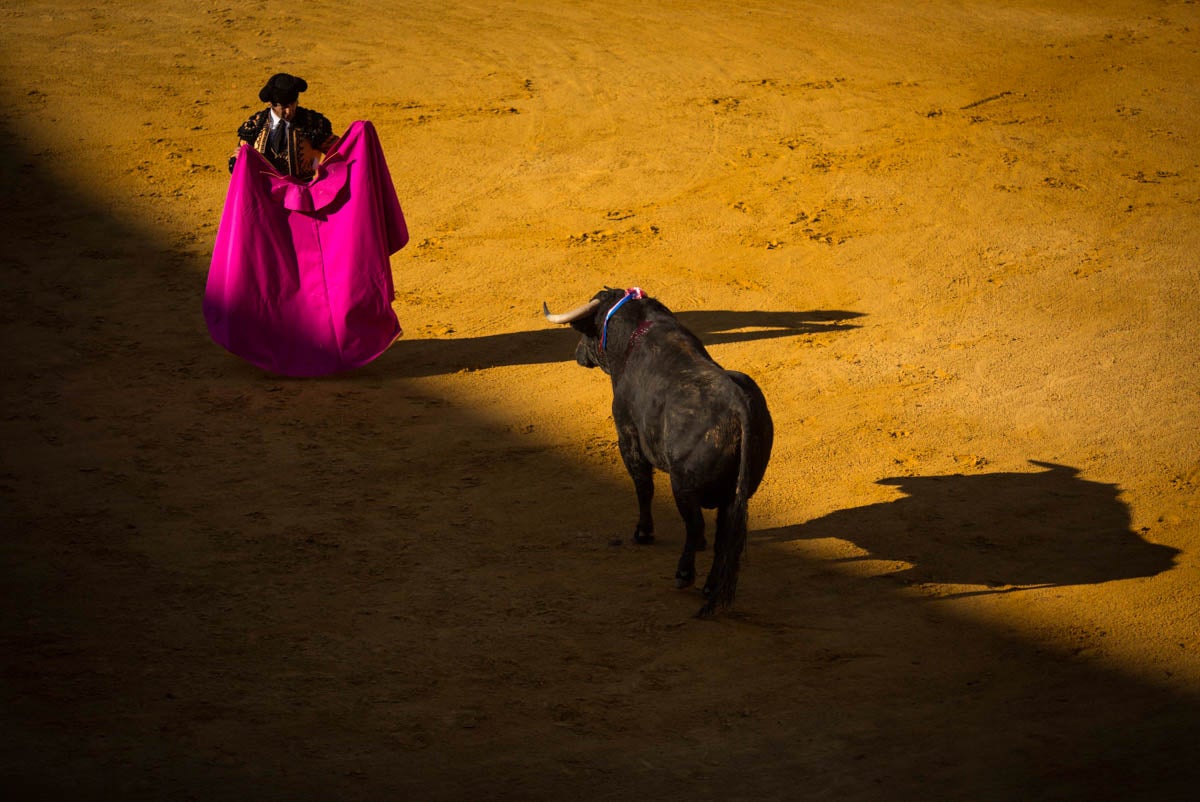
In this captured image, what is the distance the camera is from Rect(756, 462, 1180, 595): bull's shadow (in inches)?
219

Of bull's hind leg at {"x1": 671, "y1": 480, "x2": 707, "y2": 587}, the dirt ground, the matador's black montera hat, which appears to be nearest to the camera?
→ the dirt ground

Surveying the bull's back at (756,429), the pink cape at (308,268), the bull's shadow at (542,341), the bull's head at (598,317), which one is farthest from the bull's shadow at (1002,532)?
the pink cape at (308,268)

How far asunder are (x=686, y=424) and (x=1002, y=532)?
5.97 feet

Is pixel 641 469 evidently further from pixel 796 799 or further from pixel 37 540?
pixel 37 540

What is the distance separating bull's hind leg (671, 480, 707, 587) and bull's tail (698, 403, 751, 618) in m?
0.12

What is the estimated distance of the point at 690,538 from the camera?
5.35m

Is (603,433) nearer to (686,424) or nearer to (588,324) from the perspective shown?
(588,324)

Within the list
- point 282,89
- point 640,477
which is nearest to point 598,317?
point 640,477

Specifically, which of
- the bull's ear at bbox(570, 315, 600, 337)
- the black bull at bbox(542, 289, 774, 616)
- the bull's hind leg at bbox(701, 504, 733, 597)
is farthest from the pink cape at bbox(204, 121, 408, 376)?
the bull's hind leg at bbox(701, 504, 733, 597)

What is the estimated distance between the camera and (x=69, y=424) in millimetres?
6969

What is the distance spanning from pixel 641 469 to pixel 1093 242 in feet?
17.0

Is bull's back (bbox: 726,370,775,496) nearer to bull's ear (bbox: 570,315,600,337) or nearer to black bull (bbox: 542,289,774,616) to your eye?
black bull (bbox: 542,289,774,616)

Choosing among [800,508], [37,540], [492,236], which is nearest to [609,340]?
[800,508]

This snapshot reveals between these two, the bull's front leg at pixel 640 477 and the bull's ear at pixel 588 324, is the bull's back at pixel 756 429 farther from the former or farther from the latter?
the bull's ear at pixel 588 324
